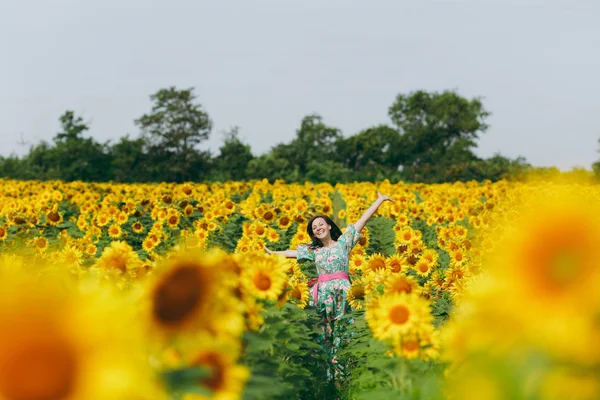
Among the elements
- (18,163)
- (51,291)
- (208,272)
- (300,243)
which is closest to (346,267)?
(300,243)

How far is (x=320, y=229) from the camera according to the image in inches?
315

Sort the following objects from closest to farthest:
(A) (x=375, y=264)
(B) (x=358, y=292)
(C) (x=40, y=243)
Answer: (B) (x=358, y=292) → (A) (x=375, y=264) → (C) (x=40, y=243)

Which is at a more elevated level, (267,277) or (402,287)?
(267,277)

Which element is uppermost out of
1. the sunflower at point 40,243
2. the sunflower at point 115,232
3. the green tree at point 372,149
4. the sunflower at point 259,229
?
the green tree at point 372,149

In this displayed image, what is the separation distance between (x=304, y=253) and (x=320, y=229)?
46 cm

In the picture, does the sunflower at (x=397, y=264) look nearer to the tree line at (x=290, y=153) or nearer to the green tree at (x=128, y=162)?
the tree line at (x=290, y=153)

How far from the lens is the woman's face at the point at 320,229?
26.2ft

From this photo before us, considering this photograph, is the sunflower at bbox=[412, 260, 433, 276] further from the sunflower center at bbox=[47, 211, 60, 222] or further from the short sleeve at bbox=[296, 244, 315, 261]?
the sunflower center at bbox=[47, 211, 60, 222]

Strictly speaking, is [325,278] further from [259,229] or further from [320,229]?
[259,229]

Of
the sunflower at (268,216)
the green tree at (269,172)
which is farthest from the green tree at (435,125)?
the sunflower at (268,216)

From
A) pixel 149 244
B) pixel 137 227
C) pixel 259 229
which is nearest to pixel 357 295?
pixel 259 229

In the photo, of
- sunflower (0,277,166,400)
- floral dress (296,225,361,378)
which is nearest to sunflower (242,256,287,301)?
sunflower (0,277,166,400)

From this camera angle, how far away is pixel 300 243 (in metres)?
8.90

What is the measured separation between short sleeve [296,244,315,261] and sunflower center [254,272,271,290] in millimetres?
4887
